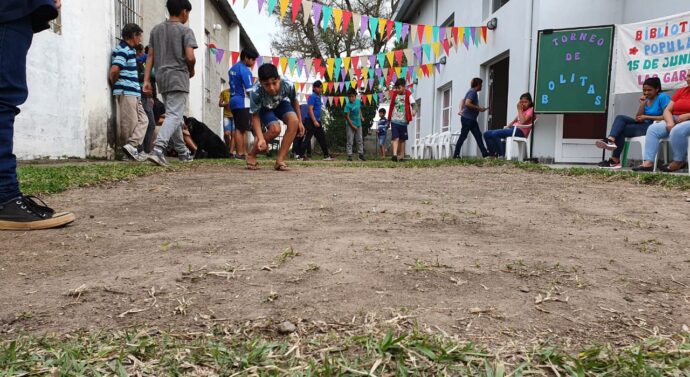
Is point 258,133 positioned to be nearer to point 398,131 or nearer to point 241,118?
point 241,118

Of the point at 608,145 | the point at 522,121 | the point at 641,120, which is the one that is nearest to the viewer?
the point at 641,120

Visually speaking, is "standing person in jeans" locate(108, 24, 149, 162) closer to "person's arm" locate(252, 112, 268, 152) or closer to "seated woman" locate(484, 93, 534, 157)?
"person's arm" locate(252, 112, 268, 152)

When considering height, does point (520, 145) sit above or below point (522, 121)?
below

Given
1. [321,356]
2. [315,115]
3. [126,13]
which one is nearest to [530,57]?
[315,115]

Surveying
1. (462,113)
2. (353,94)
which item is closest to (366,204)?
(462,113)

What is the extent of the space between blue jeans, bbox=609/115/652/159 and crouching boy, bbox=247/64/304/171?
14.0 feet

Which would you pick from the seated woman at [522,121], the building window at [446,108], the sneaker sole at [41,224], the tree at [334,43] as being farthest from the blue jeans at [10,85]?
the tree at [334,43]

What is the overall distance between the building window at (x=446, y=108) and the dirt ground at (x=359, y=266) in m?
10.1

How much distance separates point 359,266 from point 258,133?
386 centimetres

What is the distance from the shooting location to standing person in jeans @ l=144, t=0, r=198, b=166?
17.1 feet

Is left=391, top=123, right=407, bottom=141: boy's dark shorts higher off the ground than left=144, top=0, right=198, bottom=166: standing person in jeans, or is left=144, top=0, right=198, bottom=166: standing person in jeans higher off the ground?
left=144, top=0, right=198, bottom=166: standing person in jeans

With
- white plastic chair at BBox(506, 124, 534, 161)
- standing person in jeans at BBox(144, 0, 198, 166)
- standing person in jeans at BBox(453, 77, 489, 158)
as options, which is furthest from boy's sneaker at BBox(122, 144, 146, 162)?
white plastic chair at BBox(506, 124, 534, 161)

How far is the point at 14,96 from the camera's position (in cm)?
223

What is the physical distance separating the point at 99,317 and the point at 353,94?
916cm
